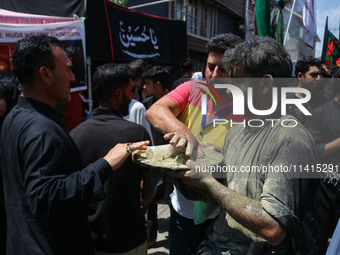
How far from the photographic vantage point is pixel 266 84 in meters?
1.24

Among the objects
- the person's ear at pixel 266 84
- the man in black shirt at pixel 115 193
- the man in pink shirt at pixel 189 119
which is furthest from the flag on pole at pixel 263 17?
the person's ear at pixel 266 84

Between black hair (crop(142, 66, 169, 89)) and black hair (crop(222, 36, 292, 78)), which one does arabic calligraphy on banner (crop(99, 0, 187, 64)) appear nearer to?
black hair (crop(142, 66, 169, 89))

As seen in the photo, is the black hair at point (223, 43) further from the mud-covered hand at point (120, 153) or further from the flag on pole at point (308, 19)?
the flag on pole at point (308, 19)

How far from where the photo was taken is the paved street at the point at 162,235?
150 inches

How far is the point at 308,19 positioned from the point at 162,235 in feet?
14.9

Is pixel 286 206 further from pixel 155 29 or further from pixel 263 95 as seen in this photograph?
pixel 155 29

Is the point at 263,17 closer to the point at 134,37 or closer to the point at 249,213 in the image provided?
the point at 134,37

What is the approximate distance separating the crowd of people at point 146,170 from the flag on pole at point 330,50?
3.32 meters

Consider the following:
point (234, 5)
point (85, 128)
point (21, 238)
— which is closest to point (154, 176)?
point (85, 128)

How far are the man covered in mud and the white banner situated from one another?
3.77 meters

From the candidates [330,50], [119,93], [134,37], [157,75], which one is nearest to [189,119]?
[119,93]

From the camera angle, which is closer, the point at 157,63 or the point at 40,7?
the point at 40,7

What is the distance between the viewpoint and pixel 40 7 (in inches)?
216

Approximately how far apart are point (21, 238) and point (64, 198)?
0.40 m
